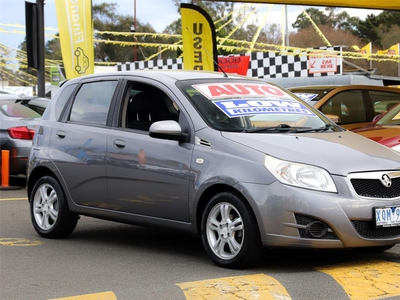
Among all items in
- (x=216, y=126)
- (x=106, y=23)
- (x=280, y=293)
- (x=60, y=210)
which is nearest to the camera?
(x=280, y=293)

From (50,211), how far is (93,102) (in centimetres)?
117

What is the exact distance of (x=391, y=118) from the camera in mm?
9305

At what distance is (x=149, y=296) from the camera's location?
199 inches

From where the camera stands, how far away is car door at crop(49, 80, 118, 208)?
275 inches

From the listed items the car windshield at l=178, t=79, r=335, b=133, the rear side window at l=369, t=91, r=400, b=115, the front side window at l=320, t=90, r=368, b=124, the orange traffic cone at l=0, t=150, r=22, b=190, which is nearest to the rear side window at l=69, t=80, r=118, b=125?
the car windshield at l=178, t=79, r=335, b=133

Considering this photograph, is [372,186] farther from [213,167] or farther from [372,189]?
[213,167]

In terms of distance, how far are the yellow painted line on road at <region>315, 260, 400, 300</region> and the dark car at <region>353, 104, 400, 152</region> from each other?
2.18 m

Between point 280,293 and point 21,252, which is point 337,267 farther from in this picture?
point 21,252

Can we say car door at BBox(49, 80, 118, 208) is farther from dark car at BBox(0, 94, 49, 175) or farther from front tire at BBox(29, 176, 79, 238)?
dark car at BBox(0, 94, 49, 175)

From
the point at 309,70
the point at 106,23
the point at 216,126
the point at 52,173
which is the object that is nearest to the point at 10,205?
the point at 52,173

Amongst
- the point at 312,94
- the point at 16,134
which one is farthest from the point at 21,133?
the point at 312,94

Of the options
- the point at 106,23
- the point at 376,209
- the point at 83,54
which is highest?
the point at 106,23

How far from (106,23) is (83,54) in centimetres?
5866

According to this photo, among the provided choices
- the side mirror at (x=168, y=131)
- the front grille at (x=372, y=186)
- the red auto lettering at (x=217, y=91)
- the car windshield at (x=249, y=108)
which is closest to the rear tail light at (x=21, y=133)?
the car windshield at (x=249, y=108)
